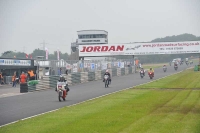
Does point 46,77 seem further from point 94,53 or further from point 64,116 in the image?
point 94,53

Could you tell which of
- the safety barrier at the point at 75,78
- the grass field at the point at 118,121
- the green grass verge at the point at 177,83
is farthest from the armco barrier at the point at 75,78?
the grass field at the point at 118,121

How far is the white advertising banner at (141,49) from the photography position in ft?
227

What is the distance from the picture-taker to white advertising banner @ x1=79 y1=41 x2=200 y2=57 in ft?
227

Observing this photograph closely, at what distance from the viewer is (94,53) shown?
71875 millimetres

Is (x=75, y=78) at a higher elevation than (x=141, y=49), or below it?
below

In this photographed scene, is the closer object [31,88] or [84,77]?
[31,88]

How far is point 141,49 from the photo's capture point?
7069 cm

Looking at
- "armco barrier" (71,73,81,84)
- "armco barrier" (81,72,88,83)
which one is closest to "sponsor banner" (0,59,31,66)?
"armco barrier" (81,72,88,83)

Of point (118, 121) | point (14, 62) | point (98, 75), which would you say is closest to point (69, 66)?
point (14, 62)

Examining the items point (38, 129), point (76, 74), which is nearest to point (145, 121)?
point (38, 129)

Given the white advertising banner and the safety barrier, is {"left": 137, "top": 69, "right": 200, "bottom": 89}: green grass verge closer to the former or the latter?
the safety barrier

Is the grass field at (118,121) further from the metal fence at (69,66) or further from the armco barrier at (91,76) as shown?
the armco barrier at (91,76)

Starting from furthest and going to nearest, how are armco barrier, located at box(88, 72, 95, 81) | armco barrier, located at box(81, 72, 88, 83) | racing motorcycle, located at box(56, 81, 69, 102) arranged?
1. armco barrier, located at box(88, 72, 95, 81)
2. armco barrier, located at box(81, 72, 88, 83)
3. racing motorcycle, located at box(56, 81, 69, 102)

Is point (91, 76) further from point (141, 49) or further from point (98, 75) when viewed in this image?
point (141, 49)
